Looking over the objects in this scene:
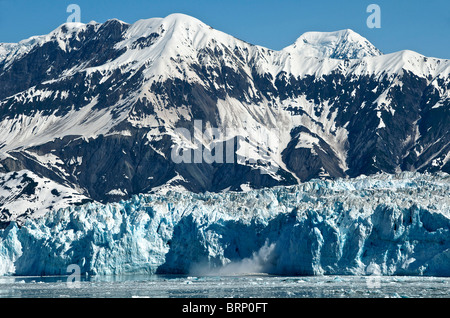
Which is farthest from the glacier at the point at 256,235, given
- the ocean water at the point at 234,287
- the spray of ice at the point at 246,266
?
the ocean water at the point at 234,287

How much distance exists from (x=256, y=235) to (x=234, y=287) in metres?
31.4

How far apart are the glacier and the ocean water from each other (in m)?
5.01

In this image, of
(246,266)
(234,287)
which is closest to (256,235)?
(246,266)

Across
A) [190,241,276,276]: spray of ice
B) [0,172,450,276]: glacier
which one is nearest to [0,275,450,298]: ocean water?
[0,172,450,276]: glacier

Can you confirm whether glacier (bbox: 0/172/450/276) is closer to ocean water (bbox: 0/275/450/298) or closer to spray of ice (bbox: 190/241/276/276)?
spray of ice (bbox: 190/241/276/276)

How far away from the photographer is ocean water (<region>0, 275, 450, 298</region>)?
108375 millimetres

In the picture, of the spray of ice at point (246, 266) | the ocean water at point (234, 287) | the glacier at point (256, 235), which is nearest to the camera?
the ocean water at point (234, 287)

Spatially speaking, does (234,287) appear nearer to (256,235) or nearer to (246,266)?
(246,266)

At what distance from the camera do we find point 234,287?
121m

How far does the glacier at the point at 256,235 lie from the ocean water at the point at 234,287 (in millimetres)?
5015

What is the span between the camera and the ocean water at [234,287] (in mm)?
108375

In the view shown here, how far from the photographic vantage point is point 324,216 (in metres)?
139

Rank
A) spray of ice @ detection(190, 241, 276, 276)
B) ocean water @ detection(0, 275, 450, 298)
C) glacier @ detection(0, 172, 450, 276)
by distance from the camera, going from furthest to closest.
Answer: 1. spray of ice @ detection(190, 241, 276, 276)
2. glacier @ detection(0, 172, 450, 276)
3. ocean water @ detection(0, 275, 450, 298)

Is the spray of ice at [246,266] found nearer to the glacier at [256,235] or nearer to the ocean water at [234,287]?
the glacier at [256,235]
